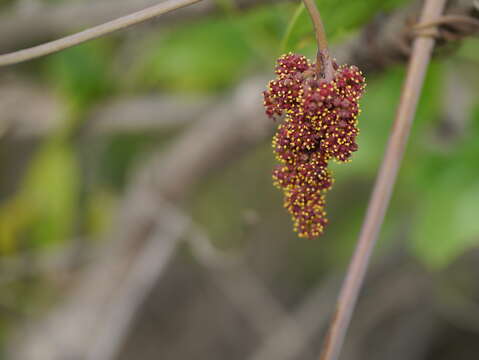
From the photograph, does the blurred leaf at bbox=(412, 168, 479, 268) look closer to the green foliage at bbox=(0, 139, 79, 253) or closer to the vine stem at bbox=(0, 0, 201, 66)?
the vine stem at bbox=(0, 0, 201, 66)

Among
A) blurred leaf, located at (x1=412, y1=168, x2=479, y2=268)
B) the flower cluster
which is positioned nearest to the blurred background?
blurred leaf, located at (x1=412, y1=168, x2=479, y2=268)

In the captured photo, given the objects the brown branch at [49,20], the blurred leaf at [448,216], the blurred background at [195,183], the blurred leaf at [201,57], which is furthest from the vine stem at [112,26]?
the blurred leaf at [201,57]

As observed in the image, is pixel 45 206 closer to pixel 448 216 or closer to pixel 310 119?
pixel 448 216

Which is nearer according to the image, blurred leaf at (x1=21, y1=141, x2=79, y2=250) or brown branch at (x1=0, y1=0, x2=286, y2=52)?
brown branch at (x1=0, y1=0, x2=286, y2=52)

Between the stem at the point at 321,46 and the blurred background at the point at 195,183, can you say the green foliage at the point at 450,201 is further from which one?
the stem at the point at 321,46

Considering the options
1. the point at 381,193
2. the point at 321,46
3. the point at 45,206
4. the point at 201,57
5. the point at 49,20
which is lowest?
the point at 45,206

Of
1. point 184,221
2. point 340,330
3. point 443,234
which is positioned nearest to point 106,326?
point 184,221

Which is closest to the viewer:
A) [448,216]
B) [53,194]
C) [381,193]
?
[381,193]

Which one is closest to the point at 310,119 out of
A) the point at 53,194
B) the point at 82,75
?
the point at 82,75
